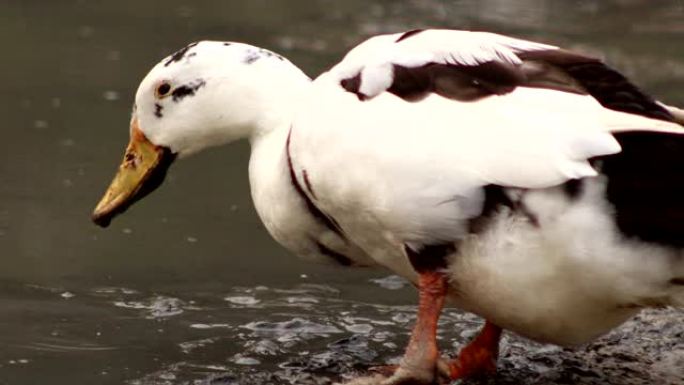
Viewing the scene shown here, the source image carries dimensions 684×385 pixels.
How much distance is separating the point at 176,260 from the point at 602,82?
277 cm

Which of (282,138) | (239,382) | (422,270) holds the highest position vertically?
(282,138)

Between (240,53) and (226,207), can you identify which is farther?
(226,207)

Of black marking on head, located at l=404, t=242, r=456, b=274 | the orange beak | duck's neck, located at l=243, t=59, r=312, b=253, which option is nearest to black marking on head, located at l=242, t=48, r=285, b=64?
duck's neck, located at l=243, t=59, r=312, b=253

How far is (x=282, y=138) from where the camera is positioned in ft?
15.9

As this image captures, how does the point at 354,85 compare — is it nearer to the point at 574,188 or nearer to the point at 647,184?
the point at 574,188

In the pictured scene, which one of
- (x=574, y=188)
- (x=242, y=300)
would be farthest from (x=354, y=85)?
(x=242, y=300)

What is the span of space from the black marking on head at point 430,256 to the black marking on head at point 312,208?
299 millimetres

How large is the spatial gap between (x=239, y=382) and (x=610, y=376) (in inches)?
47.7

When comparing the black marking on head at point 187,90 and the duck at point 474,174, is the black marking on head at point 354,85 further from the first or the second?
the black marking on head at point 187,90

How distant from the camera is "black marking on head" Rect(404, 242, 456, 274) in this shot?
176 inches

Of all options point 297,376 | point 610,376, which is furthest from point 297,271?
point 610,376

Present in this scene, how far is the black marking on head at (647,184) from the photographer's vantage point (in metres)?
4.13

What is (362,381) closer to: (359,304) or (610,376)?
(610,376)

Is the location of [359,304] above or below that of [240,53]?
below
